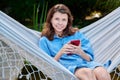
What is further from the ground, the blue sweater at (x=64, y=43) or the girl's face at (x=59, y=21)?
the girl's face at (x=59, y=21)

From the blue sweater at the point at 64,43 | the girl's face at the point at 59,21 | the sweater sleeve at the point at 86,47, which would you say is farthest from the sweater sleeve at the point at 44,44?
the sweater sleeve at the point at 86,47

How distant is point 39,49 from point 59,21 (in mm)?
450

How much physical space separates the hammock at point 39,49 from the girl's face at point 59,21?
18cm

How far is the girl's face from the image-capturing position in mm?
3260

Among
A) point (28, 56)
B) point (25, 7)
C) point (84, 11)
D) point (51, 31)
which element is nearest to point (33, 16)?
point (25, 7)

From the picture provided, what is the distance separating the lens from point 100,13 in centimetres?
660

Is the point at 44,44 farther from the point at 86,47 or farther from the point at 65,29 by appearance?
the point at 86,47

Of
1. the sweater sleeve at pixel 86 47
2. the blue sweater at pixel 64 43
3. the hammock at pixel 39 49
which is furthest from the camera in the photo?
the sweater sleeve at pixel 86 47

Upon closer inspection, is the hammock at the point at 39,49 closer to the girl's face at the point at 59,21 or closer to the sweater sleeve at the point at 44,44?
the sweater sleeve at the point at 44,44

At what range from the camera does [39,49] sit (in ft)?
9.42

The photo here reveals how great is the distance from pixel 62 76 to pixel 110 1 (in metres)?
3.75

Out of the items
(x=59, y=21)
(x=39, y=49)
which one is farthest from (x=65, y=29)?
(x=39, y=49)

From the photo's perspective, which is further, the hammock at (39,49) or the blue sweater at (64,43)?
the blue sweater at (64,43)

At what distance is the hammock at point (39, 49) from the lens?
2.88 metres
